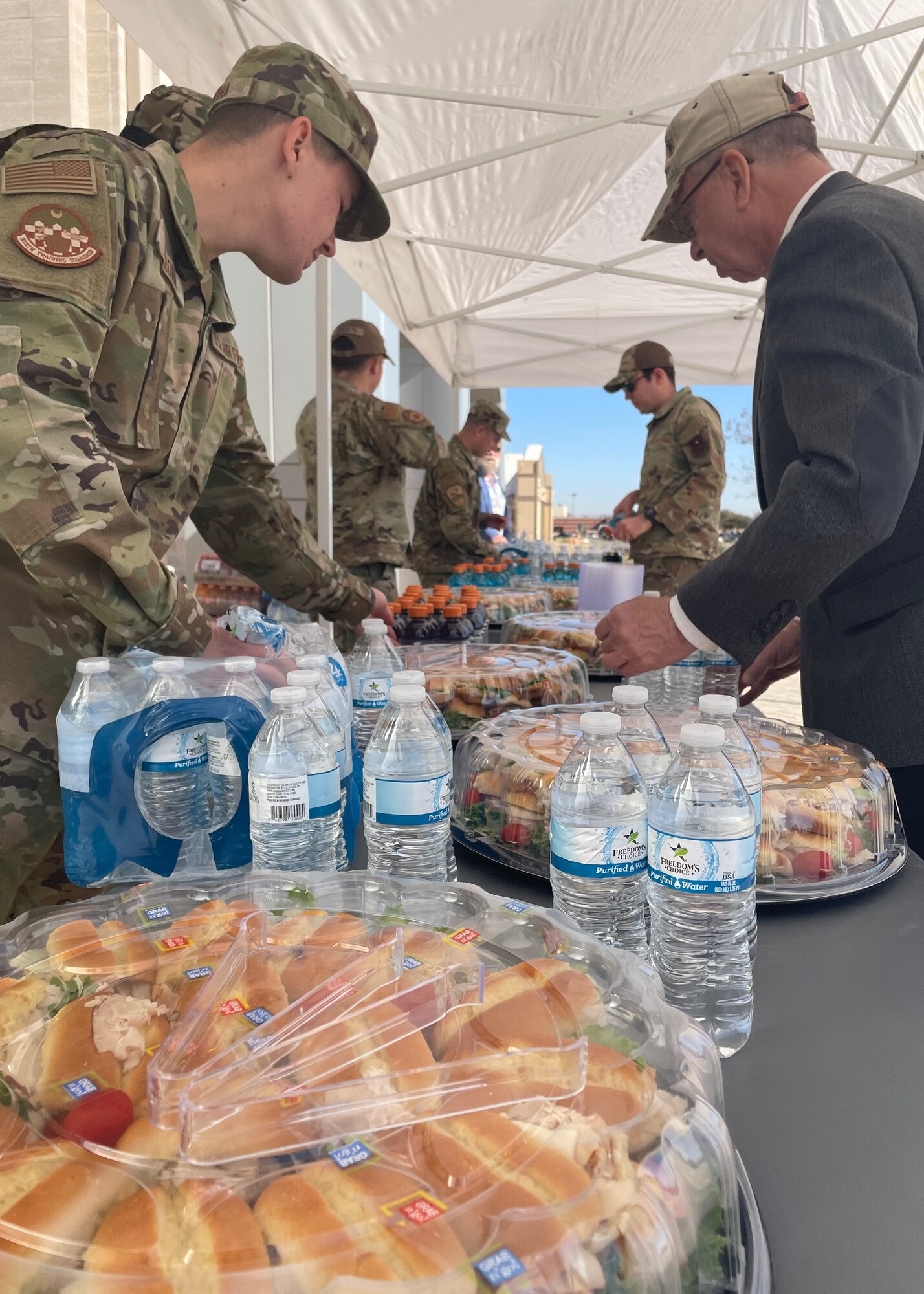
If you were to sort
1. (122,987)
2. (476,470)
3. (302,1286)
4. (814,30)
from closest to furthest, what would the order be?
(302,1286)
(122,987)
(814,30)
(476,470)

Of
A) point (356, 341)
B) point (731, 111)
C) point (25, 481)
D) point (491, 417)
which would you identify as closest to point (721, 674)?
point (731, 111)

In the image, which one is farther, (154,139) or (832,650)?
(154,139)

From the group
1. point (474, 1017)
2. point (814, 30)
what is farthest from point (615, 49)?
point (474, 1017)

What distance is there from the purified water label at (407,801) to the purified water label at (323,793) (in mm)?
54

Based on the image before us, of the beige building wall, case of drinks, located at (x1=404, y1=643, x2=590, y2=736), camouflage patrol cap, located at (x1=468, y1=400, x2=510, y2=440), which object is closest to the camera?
case of drinks, located at (x1=404, y1=643, x2=590, y2=736)

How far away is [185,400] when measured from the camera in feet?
5.94

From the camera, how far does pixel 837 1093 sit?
0.85 m

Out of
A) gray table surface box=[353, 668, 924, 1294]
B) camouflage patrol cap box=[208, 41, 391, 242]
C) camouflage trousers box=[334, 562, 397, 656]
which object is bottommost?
gray table surface box=[353, 668, 924, 1294]

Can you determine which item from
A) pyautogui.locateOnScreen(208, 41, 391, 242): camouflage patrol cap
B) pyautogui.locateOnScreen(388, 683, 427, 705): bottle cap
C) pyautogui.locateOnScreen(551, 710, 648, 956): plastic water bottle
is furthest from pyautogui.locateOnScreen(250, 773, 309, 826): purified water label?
pyautogui.locateOnScreen(208, 41, 391, 242): camouflage patrol cap

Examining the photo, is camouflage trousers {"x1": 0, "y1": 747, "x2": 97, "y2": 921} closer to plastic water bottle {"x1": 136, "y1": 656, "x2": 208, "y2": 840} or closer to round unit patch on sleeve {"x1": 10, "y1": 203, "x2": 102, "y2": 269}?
plastic water bottle {"x1": 136, "y1": 656, "x2": 208, "y2": 840}

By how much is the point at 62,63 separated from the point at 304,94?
17.2 feet

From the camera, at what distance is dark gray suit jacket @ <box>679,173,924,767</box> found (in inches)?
59.5

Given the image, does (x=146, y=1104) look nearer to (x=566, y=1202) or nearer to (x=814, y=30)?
(x=566, y=1202)

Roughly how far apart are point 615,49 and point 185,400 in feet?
8.44
